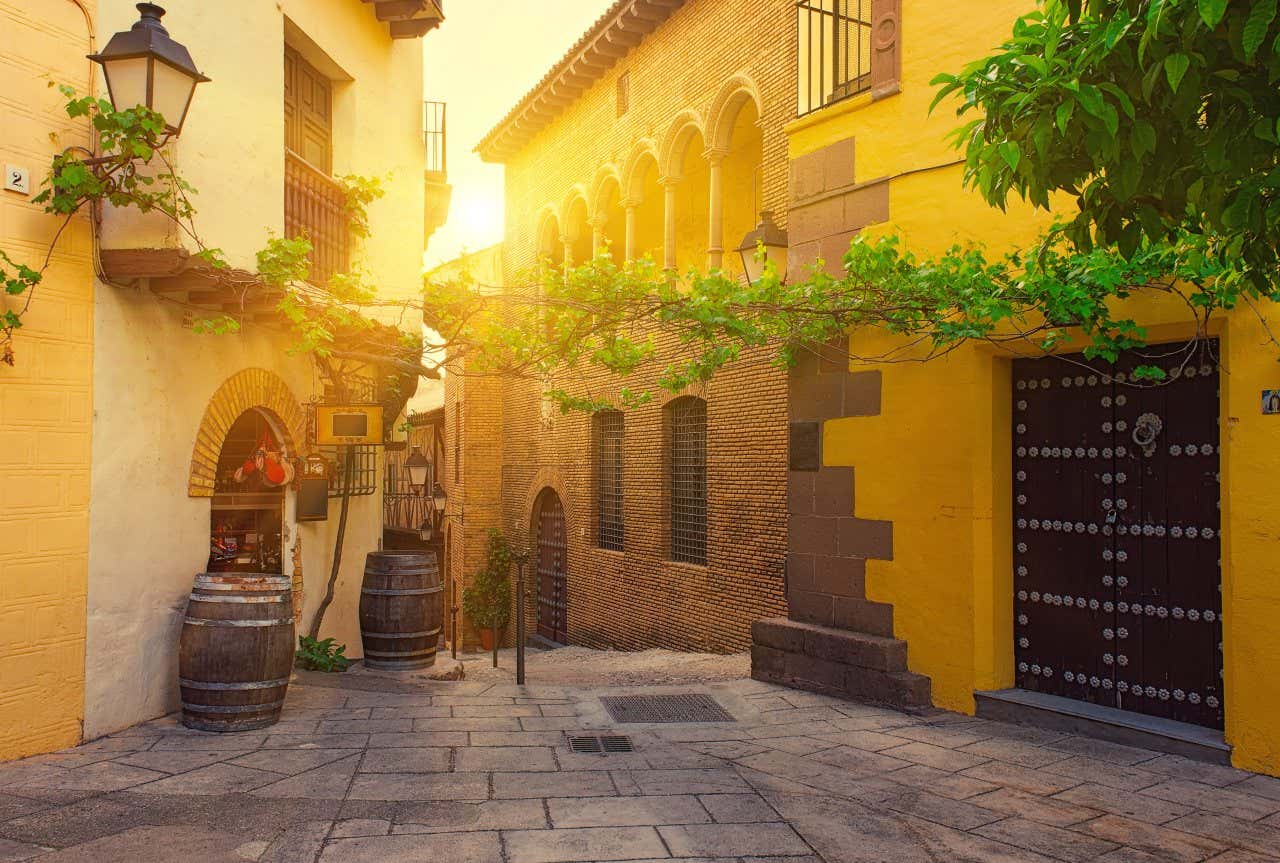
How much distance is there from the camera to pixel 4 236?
5266 mm

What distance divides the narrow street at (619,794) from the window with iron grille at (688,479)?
6.23 m

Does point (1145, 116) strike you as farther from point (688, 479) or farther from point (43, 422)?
point (688, 479)

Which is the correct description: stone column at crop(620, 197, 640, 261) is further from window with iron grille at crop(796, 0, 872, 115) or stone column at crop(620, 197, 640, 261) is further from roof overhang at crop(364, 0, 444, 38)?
window with iron grille at crop(796, 0, 872, 115)

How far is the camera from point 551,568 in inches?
671

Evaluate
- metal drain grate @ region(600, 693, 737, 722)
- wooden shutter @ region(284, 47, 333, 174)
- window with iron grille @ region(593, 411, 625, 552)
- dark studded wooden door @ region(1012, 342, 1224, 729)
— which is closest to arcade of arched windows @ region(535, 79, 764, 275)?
window with iron grille @ region(593, 411, 625, 552)

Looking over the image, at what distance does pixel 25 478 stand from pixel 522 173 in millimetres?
14564

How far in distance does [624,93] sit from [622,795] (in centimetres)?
1247

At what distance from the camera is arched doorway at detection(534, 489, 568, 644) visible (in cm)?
1648

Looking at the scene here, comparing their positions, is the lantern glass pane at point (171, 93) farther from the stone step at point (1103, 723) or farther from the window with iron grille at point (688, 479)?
the window with iron grille at point (688, 479)

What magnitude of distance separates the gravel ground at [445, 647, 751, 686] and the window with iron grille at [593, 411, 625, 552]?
2446 mm

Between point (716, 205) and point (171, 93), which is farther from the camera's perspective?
point (716, 205)

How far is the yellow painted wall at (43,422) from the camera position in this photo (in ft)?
17.3

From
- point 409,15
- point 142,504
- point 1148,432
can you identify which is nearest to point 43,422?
point 142,504

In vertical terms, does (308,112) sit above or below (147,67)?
above
